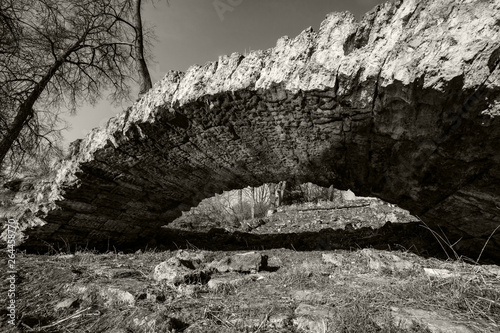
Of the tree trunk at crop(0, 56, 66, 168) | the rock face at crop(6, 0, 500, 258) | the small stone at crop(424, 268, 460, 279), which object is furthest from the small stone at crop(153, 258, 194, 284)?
the tree trunk at crop(0, 56, 66, 168)

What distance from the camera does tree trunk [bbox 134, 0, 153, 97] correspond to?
661 centimetres

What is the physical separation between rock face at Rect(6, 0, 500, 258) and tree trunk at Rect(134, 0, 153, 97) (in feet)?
12.5

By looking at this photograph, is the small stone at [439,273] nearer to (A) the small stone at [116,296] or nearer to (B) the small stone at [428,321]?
(B) the small stone at [428,321]

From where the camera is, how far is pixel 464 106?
5.51 ft

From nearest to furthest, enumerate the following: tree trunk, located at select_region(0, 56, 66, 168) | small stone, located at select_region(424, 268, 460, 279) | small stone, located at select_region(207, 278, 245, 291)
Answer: small stone, located at select_region(424, 268, 460, 279) → small stone, located at select_region(207, 278, 245, 291) → tree trunk, located at select_region(0, 56, 66, 168)

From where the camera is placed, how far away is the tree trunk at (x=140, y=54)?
21.7 feet

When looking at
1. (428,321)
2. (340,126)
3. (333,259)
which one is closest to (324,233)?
(333,259)

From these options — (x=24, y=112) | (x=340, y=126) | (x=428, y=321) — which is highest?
(x=24, y=112)

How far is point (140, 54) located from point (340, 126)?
243 inches

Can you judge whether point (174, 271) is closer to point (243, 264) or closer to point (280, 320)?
point (243, 264)

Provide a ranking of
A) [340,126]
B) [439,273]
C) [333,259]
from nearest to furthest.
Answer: [439,273]
[340,126]
[333,259]

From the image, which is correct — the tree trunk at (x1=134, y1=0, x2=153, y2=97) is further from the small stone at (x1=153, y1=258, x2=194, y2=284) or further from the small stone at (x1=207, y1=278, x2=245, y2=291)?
the small stone at (x1=207, y1=278, x2=245, y2=291)

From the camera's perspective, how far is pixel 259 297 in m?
1.83

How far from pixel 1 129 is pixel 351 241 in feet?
19.8
